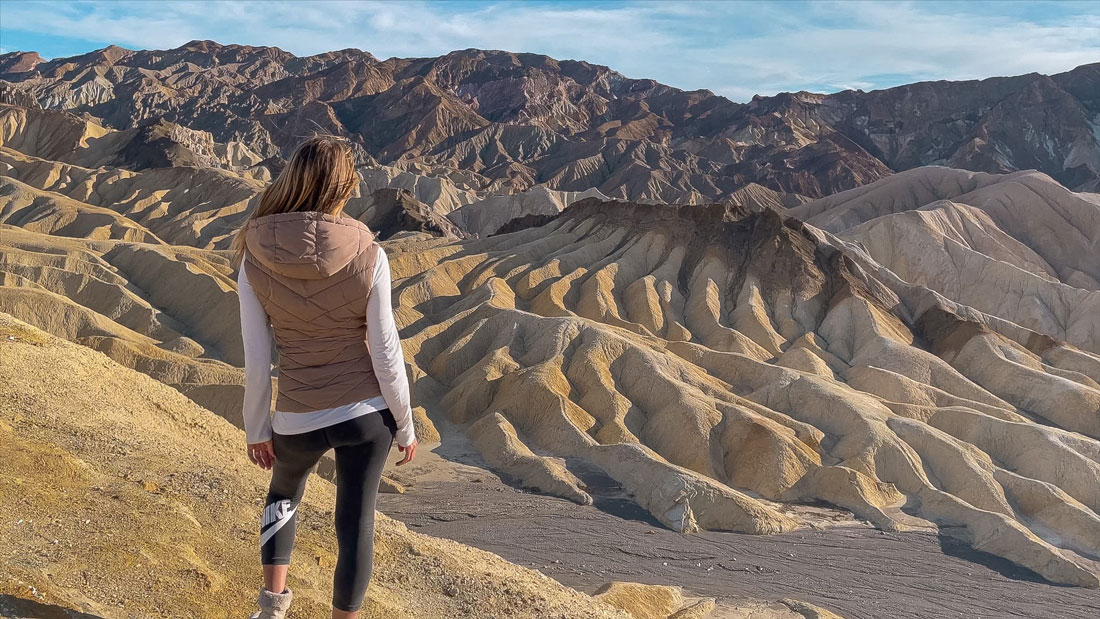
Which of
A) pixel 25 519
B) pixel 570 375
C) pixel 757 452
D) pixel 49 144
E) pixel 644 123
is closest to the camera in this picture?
pixel 25 519

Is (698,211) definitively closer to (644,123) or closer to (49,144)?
(49,144)

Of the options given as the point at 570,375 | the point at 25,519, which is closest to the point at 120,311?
the point at 570,375

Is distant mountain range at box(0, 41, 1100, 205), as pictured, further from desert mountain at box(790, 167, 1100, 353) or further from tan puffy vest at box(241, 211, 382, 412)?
tan puffy vest at box(241, 211, 382, 412)

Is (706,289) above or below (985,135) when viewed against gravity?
below

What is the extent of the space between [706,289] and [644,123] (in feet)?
456

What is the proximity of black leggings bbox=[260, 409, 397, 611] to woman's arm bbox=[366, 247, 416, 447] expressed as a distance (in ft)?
0.46

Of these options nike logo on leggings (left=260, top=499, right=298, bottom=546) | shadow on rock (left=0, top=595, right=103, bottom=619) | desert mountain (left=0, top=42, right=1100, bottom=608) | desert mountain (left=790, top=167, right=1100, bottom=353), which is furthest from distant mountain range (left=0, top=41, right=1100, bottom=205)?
nike logo on leggings (left=260, top=499, right=298, bottom=546)

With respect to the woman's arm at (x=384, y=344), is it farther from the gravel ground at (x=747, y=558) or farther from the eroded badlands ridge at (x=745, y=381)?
the eroded badlands ridge at (x=745, y=381)

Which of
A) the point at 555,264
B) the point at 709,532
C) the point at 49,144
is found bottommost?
the point at 709,532

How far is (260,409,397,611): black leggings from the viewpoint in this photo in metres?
4.67

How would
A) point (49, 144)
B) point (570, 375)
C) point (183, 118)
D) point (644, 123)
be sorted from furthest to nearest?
point (644, 123), point (183, 118), point (49, 144), point (570, 375)

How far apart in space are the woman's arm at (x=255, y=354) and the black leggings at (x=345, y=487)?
18 centimetres

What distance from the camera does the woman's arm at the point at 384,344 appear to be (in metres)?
4.52

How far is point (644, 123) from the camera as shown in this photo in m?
193
